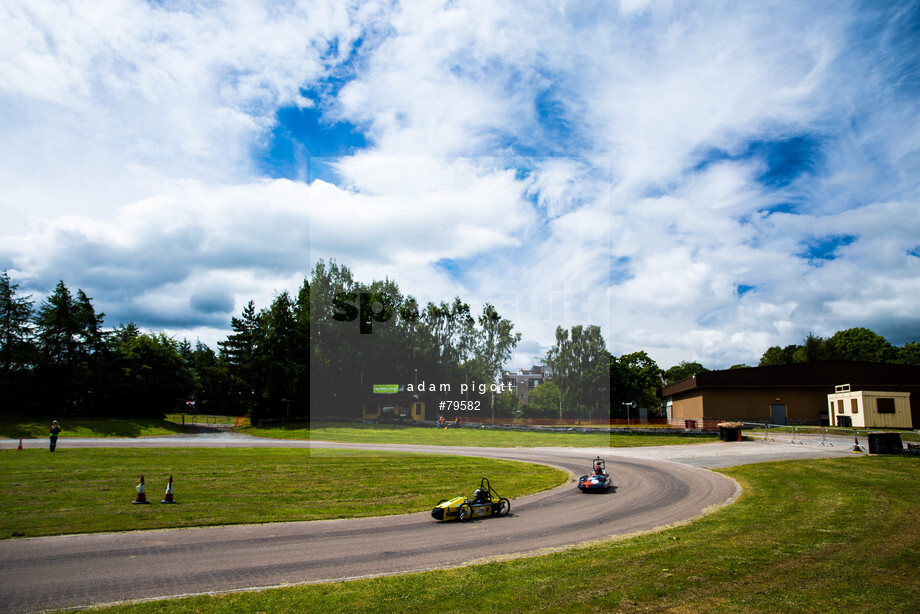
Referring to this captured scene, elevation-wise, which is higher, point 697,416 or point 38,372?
point 38,372

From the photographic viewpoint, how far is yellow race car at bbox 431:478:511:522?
17562 millimetres

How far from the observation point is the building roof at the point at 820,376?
194 ft

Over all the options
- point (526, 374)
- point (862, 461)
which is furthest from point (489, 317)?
point (526, 374)

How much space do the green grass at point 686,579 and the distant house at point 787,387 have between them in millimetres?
48448

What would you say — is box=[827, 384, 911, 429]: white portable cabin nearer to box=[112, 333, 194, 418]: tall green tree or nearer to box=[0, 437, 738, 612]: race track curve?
box=[0, 437, 738, 612]: race track curve

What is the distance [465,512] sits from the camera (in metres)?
17.8

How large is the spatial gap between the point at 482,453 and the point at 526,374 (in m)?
137

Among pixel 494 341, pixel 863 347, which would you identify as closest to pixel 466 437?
pixel 494 341

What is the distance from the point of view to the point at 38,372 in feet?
191

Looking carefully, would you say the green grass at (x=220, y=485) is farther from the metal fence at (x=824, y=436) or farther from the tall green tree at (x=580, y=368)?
the tall green tree at (x=580, y=368)

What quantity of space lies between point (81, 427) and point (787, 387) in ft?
259

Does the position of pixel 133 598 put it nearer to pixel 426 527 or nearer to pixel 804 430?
pixel 426 527

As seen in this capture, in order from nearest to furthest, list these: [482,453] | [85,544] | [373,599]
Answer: [373,599], [85,544], [482,453]

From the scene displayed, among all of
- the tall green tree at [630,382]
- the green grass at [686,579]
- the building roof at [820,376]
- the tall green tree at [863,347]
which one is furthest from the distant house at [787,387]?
the tall green tree at [863,347]
